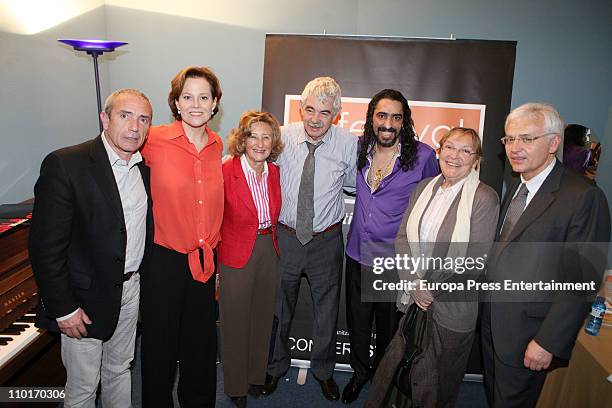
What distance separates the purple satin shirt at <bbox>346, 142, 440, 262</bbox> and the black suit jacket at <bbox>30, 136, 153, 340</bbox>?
4.50 ft

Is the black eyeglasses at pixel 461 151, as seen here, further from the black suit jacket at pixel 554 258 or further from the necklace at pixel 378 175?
the necklace at pixel 378 175

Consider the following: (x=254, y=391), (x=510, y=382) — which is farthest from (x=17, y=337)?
(x=510, y=382)

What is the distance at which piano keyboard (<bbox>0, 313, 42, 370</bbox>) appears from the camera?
6.49ft

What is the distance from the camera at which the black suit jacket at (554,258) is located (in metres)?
1.76

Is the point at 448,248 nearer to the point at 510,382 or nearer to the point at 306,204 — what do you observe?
the point at 510,382

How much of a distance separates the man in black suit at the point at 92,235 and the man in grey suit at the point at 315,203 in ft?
2.83

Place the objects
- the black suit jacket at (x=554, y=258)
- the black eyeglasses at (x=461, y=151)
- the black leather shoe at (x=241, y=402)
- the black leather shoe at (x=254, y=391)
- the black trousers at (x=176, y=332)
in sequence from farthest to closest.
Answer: the black leather shoe at (x=254, y=391) < the black leather shoe at (x=241, y=402) < the black trousers at (x=176, y=332) < the black eyeglasses at (x=461, y=151) < the black suit jacket at (x=554, y=258)

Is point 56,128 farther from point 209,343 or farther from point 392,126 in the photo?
point 392,126

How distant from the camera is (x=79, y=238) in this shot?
193 centimetres

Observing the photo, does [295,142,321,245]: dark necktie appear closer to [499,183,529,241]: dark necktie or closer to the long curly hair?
the long curly hair

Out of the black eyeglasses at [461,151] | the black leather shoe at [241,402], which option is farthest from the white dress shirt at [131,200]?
the black eyeglasses at [461,151]

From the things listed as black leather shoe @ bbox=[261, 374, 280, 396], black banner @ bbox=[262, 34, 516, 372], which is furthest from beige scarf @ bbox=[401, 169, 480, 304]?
black leather shoe @ bbox=[261, 374, 280, 396]

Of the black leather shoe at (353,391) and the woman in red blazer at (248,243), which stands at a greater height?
the woman in red blazer at (248,243)

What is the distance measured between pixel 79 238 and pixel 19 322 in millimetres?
698
